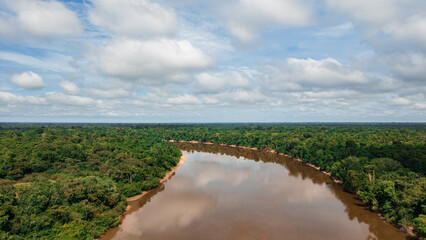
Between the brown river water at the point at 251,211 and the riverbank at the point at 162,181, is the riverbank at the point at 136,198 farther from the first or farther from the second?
the brown river water at the point at 251,211

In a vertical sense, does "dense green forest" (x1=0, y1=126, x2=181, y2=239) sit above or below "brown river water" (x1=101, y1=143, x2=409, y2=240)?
above

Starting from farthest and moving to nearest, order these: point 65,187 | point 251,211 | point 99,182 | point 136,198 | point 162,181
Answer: point 162,181, point 136,198, point 251,211, point 99,182, point 65,187

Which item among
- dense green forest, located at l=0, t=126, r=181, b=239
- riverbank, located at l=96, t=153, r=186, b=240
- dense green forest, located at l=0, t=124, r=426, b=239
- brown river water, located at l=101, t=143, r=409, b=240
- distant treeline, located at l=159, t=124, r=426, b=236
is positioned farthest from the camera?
riverbank, located at l=96, t=153, r=186, b=240

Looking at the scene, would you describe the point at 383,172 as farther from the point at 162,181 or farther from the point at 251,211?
the point at 162,181

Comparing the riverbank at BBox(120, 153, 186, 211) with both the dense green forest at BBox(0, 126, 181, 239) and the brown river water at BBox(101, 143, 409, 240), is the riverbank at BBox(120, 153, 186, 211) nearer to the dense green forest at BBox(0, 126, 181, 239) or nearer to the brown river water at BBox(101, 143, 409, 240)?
the brown river water at BBox(101, 143, 409, 240)

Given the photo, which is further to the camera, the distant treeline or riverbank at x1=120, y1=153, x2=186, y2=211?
riverbank at x1=120, y1=153, x2=186, y2=211

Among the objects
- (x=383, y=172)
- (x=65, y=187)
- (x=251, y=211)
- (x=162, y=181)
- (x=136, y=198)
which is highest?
(x=65, y=187)

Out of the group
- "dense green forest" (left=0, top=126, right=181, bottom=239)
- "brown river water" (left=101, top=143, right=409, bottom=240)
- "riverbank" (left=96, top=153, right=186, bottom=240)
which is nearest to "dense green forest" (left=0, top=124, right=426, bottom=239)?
"dense green forest" (left=0, top=126, right=181, bottom=239)

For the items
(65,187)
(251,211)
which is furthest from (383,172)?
(65,187)

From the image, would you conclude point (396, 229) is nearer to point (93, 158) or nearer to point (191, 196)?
point (191, 196)
